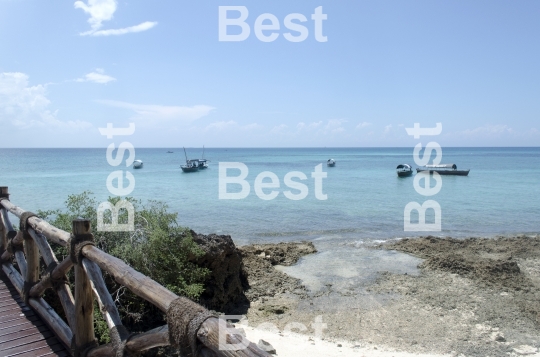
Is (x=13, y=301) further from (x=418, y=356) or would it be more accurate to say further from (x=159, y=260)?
(x=418, y=356)

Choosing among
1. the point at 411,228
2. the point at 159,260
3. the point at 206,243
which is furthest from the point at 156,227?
the point at 411,228

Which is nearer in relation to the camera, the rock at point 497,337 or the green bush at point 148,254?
the green bush at point 148,254

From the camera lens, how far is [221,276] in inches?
389

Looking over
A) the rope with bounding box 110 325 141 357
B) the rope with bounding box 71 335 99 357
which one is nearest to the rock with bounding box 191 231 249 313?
the rope with bounding box 71 335 99 357

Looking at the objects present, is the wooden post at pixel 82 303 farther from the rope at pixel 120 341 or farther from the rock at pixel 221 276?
the rock at pixel 221 276

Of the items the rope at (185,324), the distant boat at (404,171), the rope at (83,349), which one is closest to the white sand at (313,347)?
the rope at (83,349)

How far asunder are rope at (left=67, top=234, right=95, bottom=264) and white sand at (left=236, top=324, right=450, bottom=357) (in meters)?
4.53

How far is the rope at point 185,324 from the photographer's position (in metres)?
2.56

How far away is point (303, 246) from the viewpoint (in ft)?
52.0

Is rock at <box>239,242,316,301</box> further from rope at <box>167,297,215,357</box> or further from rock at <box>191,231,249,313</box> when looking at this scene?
rope at <box>167,297,215,357</box>

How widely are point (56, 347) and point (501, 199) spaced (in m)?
34.0

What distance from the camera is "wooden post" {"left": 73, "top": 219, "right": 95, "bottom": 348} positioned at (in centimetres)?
418

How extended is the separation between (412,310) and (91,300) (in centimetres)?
800

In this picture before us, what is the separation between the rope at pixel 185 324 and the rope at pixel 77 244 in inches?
70.0
